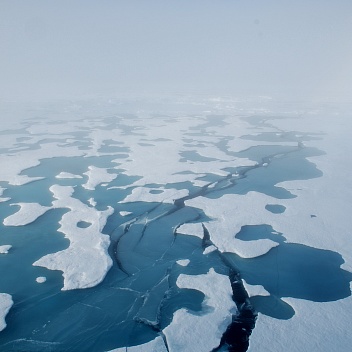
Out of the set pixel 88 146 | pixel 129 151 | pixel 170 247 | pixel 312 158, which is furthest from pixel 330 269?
pixel 88 146

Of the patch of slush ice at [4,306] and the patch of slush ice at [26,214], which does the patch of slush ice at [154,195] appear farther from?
the patch of slush ice at [4,306]

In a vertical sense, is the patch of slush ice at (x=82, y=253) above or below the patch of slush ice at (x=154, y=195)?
above

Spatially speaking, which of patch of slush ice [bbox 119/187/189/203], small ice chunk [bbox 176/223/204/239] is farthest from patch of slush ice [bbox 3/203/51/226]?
small ice chunk [bbox 176/223/204/239]

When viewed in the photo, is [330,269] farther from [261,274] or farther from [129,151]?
[129,151]

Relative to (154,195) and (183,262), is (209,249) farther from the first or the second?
(154,195)

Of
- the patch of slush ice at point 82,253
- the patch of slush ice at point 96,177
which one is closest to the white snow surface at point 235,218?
the patch of slush ice at point 82,253
